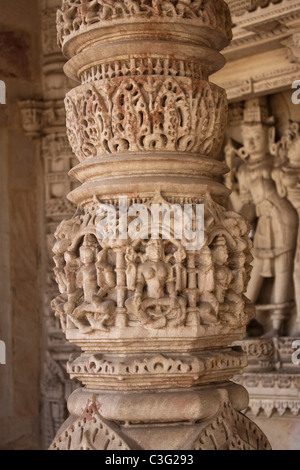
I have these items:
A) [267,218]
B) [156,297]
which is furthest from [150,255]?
[267,218]

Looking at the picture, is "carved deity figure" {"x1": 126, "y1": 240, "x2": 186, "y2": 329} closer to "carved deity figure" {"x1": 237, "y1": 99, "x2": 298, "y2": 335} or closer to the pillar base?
the pillar base

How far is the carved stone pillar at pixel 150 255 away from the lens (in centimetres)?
255

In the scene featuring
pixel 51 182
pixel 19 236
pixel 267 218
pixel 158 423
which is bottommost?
pixel 158 423

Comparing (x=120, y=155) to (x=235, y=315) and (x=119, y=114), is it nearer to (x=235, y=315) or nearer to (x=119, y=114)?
(x=119, y=114)

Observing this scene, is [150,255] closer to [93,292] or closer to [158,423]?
[93,292]

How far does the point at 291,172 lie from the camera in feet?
20.8

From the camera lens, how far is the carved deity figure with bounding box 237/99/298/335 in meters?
6.44

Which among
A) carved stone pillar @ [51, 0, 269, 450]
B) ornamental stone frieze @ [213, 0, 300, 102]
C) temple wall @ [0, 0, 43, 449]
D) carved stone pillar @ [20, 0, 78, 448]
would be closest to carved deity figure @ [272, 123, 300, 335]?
ornamental stone frieze @ [213, 0, 300, 102]

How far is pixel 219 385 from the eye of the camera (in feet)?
8.89

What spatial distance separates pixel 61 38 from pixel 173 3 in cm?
45

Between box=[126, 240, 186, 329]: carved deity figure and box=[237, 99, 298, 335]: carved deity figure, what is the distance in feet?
13.0

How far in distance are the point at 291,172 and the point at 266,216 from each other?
42cm

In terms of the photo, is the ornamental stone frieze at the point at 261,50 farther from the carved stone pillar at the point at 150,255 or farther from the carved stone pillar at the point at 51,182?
the carved stone pillar at the point at 150,255

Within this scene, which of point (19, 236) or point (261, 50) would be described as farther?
→ point (19, 236)
